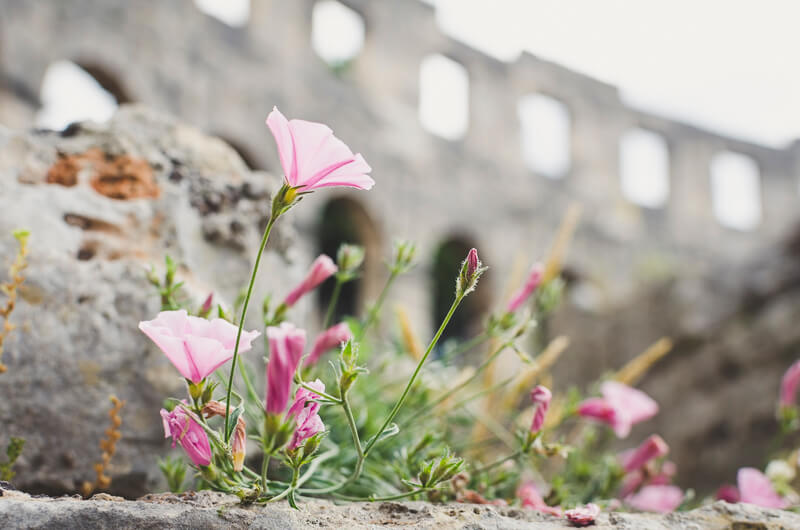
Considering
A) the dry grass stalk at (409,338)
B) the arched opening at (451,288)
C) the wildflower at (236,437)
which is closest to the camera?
the wildflower at (236,437)

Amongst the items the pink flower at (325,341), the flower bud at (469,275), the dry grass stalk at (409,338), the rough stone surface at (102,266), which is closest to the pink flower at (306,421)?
the flower bud at (469,275)

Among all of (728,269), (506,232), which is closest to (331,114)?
(506,232)

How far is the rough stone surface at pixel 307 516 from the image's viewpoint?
84 centimetres

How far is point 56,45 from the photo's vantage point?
7.16 metres

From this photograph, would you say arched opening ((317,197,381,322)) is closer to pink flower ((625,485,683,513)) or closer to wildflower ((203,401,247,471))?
pink flower ((625,485,683,513))

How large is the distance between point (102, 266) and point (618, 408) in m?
1.00

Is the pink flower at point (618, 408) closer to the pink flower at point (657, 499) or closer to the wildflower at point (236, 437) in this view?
the pink flower at point (657, 499)

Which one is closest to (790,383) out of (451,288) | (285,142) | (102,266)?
(285,142)

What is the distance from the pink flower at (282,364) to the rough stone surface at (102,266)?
52 cm

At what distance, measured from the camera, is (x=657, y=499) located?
158 cm

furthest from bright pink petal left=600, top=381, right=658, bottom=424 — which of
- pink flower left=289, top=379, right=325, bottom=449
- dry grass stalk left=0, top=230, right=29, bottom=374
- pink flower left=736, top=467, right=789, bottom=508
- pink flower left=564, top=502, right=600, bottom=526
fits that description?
dry grass stalk left=0, top=230, right=29, bottom=374

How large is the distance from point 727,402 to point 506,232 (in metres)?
8.01

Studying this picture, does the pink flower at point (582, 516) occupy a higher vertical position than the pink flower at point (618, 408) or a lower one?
lower

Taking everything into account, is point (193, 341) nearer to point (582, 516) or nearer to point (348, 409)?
point (348, 409)
